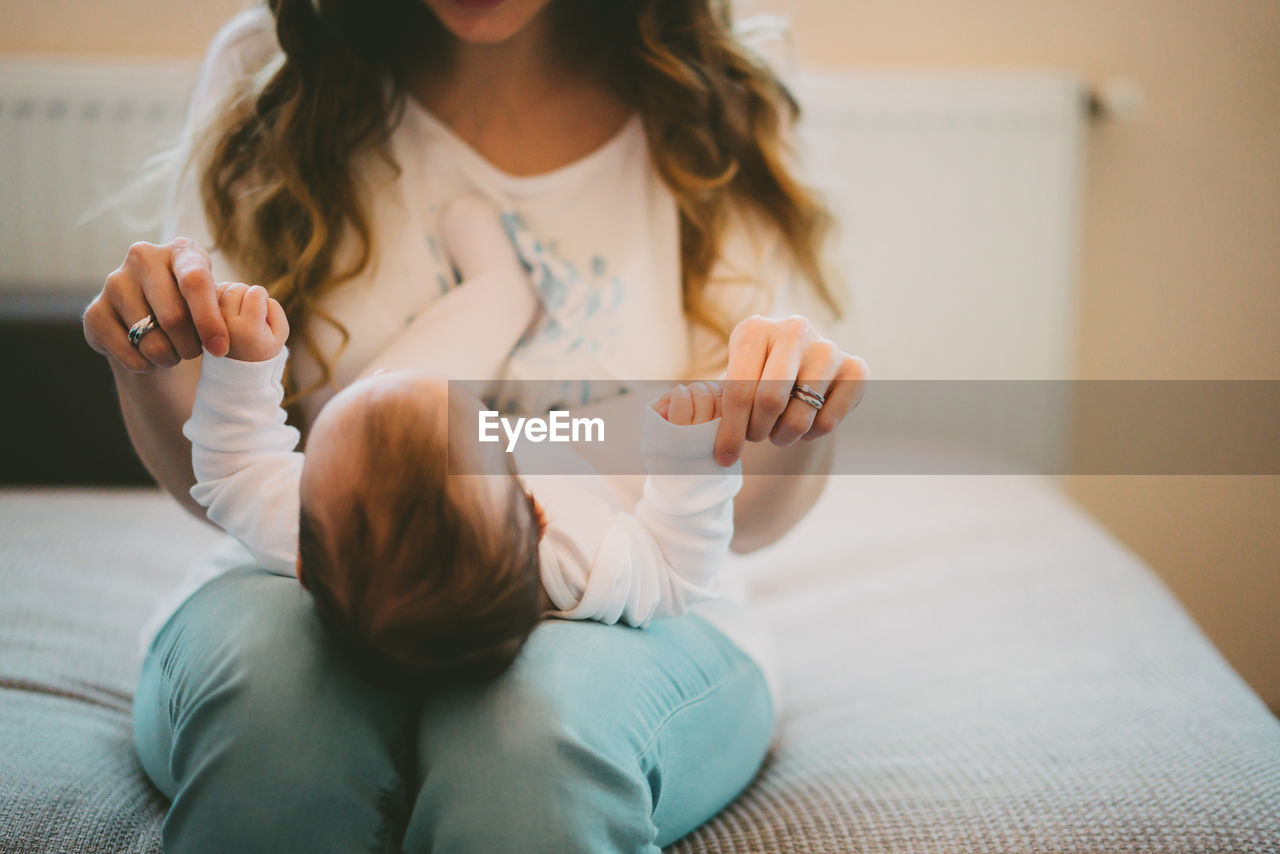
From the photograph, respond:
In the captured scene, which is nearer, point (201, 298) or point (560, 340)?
point (201, 298)

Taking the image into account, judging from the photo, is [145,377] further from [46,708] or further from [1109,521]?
[1109,521]

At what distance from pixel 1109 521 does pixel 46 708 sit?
6.24 ft

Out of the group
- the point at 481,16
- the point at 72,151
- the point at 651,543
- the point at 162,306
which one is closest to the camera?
the point at 162,306

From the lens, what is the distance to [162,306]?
1.84 feet

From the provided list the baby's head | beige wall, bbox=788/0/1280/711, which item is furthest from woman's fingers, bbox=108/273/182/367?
beige wall, bbox=788/0/1280/711

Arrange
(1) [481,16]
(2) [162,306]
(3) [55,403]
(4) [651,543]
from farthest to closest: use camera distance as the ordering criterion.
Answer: (3) [55,403] → (1) [481,16] → (4) [651,543] → (2) [162,306]

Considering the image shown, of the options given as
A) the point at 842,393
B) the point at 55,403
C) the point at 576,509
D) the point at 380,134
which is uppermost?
the point at 380,134

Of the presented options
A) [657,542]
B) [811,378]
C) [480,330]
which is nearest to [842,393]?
[811,378]

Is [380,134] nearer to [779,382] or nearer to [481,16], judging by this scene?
[481,16]

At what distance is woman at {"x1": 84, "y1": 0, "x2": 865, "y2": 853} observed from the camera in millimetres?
571

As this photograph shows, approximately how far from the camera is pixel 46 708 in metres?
0.85

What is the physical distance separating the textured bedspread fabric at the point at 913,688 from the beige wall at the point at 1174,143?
60cm

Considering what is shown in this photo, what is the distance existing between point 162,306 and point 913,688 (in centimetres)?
78

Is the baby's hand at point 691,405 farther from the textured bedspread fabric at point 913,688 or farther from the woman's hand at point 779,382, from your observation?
the textured bedspread fabric at point 913,688
